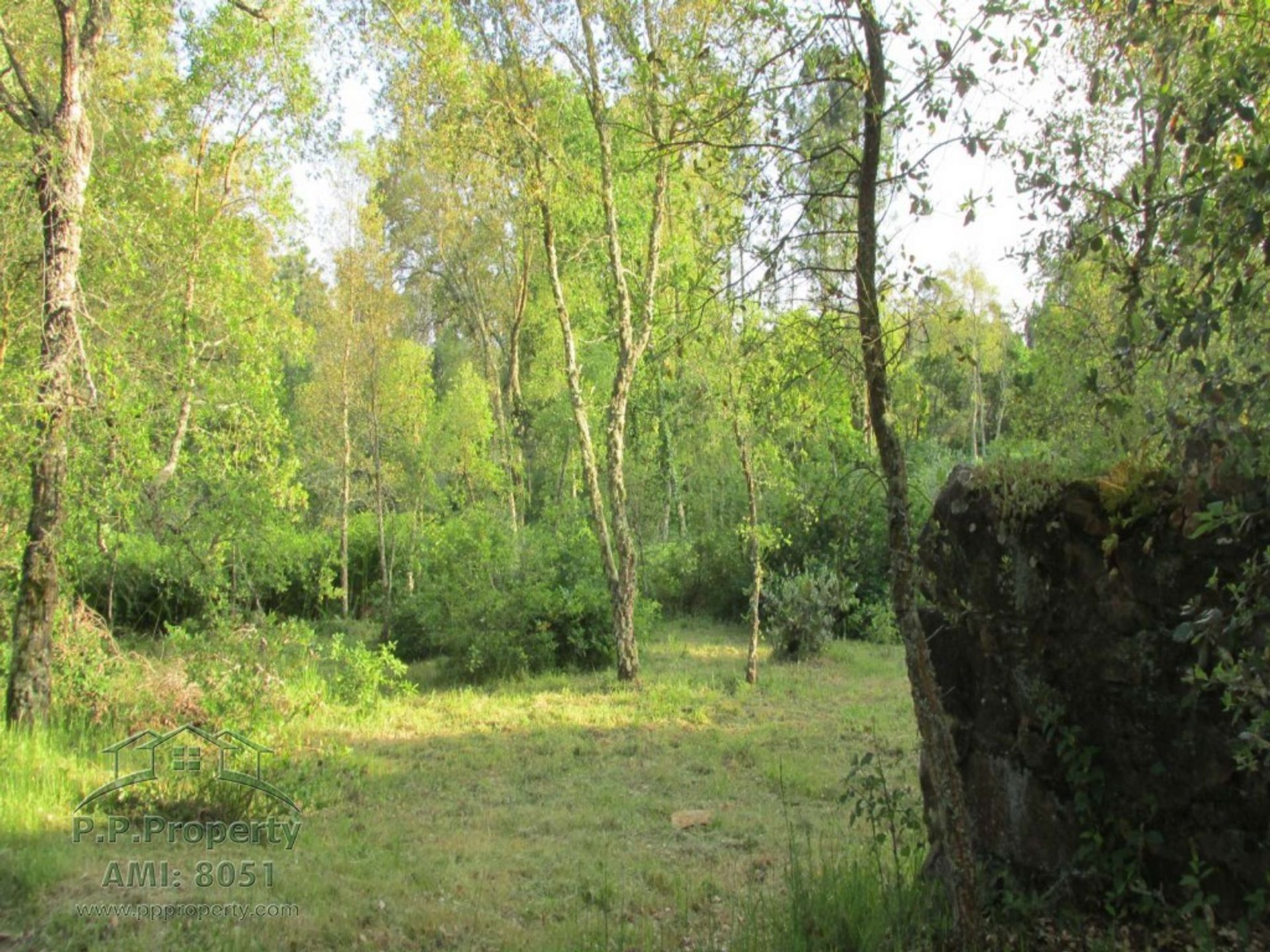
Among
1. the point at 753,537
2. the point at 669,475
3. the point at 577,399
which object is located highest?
the point at 577,399

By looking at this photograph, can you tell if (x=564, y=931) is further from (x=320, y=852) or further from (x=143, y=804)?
(x=143, y=804)

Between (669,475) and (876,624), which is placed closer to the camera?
(876,624)

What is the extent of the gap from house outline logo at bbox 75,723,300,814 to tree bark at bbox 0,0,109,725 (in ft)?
2.88

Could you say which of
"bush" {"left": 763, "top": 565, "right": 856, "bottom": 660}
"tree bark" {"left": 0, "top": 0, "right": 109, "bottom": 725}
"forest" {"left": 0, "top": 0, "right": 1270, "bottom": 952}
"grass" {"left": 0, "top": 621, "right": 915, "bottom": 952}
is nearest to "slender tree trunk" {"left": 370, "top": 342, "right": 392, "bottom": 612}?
"forest" {"left": 0, "top": 0, "right": 1270, "bottom": 952}

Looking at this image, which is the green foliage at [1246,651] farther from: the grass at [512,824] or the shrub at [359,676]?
the shrub at [359,676]

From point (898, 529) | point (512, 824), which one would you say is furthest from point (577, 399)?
Result: point (898, 529)

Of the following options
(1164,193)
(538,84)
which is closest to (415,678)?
(538,84)

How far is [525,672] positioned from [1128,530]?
8.71m

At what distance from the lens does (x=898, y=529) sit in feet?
10.1

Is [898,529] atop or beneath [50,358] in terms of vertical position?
beneath

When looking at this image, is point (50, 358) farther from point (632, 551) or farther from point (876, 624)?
point (876, 624)

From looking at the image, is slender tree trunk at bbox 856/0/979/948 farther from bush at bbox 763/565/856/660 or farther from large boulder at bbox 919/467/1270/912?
bush at bbox 763/565/856/660

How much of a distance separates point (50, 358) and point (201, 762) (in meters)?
3.01

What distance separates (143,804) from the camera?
17.0 ft
